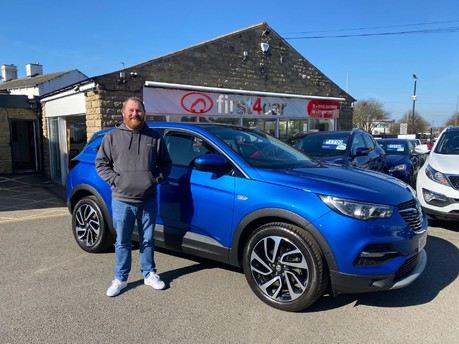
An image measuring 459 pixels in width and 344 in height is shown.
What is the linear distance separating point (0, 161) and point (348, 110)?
48.4 feet

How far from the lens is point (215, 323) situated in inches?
122

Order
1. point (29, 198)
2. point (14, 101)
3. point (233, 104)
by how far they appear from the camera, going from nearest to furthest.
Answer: point (29, 198) → point (233, 104) → point (14, 101)

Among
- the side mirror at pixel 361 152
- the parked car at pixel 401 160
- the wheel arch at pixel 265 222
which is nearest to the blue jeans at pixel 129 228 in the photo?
the wheel arch at pixel 265 222

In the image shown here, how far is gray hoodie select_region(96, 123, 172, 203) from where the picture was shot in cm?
349

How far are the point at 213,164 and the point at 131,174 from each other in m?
0.79

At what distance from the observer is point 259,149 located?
4051 millimetres

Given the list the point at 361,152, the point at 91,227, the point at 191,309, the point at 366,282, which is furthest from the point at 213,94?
the point at 366,282

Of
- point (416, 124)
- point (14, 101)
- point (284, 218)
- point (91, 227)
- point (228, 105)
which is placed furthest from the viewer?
point (416, 124)

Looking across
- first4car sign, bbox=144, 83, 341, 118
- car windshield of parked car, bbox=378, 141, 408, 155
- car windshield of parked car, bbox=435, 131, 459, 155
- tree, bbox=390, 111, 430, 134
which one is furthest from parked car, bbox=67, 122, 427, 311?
tree, bbox=390, 111, 430, 134

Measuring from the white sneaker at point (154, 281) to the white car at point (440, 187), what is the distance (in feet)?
13.6

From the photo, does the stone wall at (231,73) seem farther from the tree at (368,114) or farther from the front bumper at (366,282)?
the tree at (368,114)

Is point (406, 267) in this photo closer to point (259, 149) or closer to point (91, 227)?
point (259, 149)

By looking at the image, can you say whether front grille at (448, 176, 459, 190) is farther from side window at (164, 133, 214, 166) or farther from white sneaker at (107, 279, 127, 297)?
white sneaker at (107, 279, 127, 297)

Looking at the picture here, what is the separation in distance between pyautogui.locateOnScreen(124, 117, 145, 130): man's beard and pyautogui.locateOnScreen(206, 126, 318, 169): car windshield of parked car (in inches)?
31.3
